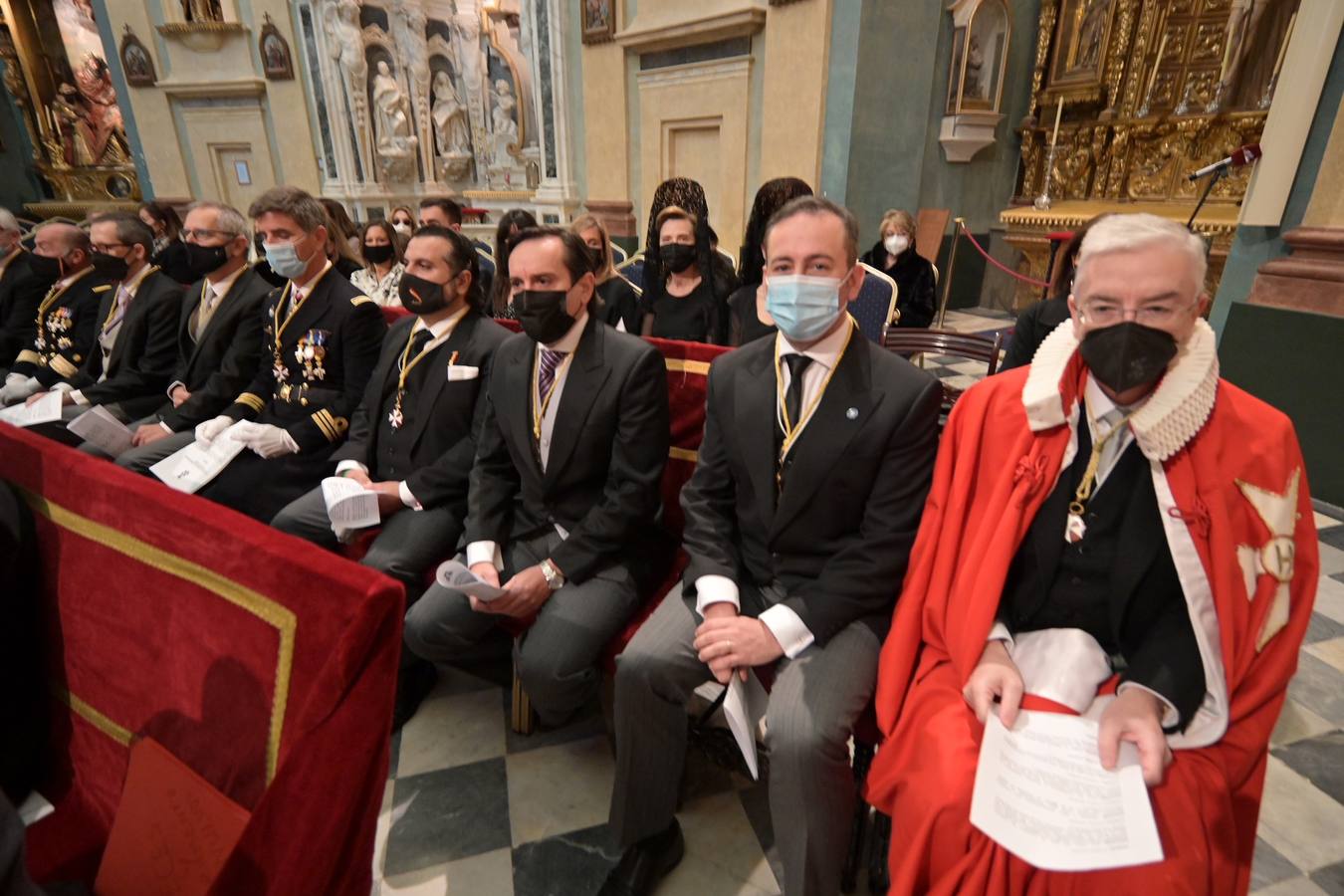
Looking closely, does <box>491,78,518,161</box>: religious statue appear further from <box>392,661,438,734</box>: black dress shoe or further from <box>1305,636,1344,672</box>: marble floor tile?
<box>1305,636,1344,672</box>: marble floor tile

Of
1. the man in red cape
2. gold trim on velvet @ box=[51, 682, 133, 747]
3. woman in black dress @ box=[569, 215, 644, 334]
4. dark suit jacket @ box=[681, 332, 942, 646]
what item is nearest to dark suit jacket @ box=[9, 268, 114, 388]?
woman in black dress @ box=[569, 215, 644, 334]

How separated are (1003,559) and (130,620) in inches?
67.5

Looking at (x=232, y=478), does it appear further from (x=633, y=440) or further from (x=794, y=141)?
(x=794, y=141)

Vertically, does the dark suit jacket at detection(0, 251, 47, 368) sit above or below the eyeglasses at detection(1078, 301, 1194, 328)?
below

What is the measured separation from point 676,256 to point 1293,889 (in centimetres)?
331

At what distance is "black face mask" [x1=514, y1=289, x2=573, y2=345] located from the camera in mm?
2096

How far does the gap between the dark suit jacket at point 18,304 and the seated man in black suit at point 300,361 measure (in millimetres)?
2530

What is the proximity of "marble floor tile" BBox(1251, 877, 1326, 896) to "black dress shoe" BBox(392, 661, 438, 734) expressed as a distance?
2.49 meters

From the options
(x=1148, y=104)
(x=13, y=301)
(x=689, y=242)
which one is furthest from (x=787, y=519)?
(x=1148, y=104)

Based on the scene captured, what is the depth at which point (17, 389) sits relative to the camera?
13.1 ft

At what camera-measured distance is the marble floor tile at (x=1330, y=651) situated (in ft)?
8.39

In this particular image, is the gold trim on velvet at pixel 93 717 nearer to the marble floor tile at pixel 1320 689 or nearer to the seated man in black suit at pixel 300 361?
the seated man in black suit at pixel 300 361

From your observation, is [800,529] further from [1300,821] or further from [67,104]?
[67,104]

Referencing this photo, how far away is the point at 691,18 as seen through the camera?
24.5 ft
